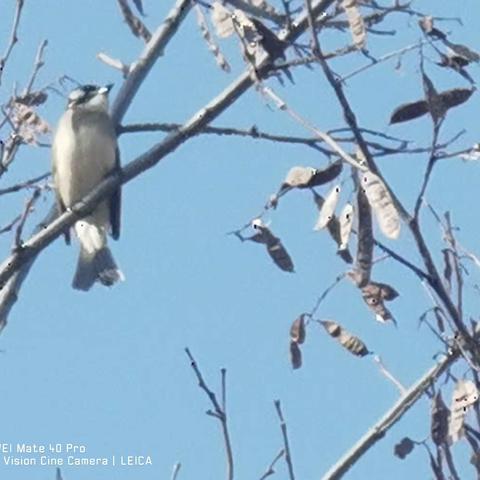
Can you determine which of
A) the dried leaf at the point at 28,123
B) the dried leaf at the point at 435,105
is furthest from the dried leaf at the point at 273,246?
the dried leaf at the point at 28,123

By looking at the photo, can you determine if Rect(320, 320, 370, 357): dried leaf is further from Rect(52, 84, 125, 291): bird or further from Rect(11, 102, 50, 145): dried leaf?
Rect(52, 84, 125, 291): bird

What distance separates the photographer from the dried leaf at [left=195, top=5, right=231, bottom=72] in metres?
3.70

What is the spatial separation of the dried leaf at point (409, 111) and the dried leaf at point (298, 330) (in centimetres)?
55

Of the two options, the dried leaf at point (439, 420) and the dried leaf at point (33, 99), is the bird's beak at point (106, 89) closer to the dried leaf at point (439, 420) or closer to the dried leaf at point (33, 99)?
the dried leaf at point (33, 99)

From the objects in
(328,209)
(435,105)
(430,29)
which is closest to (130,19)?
(430,29)

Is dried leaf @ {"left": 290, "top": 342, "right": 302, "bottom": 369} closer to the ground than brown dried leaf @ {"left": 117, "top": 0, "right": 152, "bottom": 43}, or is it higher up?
closer to the ground

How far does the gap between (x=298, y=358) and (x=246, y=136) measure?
0.93 meters

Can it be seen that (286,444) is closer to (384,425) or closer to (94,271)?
(384,425)

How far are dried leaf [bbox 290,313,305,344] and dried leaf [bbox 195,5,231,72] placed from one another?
0.83m

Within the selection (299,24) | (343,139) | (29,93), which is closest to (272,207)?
(343,139)

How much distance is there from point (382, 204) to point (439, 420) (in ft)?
1.26

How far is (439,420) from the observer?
258cm

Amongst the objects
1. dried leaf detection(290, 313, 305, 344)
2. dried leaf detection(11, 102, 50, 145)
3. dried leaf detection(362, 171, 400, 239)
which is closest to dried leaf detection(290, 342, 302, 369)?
dried leaf detection(290, 313, 305, 344)

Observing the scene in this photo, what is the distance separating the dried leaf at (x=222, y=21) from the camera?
317 centimetres
